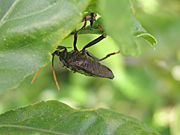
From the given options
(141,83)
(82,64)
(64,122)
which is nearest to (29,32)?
(64,122)

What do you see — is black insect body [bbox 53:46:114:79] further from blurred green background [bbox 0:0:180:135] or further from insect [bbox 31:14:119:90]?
blurred green background [bbox 0:0:180:135]

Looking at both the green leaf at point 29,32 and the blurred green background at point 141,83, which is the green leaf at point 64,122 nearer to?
the green leaf at point 29,32

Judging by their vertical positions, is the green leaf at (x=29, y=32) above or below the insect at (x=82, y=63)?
above

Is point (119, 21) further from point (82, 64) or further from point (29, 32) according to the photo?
point (82, 64)

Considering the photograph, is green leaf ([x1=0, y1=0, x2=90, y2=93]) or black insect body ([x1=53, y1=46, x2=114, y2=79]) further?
black insect body ([x1=53, y1=46, x2=114, y2=79])

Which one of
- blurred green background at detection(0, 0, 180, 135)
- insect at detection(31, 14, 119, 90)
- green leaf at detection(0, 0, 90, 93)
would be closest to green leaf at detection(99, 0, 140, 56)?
green leaf at detection(0, 0, 90, 93)

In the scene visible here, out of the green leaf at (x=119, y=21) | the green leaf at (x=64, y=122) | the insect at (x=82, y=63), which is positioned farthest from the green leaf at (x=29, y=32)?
the insect at (x=82, y=63)
